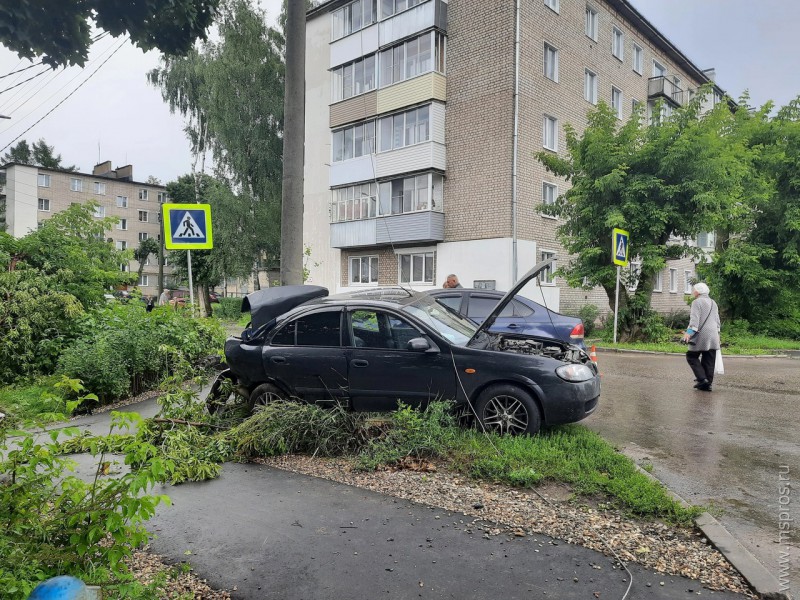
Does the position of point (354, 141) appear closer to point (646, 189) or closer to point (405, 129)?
point (405, 129)

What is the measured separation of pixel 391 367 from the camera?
6.14 m

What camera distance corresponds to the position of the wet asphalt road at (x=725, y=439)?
423 cm

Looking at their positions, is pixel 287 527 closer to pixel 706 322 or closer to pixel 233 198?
pixel 706 322

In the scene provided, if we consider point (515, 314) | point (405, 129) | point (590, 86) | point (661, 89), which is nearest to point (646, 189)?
point (515, 314)

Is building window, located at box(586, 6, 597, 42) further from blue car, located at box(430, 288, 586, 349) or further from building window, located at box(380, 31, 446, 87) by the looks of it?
blue car, located at box(430, 288, 586, 349)

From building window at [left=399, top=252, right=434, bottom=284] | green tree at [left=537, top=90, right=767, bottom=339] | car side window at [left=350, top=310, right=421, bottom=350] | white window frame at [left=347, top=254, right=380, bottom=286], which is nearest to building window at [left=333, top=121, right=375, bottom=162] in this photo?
white window frame at [left=347, top=254, right=380, bottom=286]

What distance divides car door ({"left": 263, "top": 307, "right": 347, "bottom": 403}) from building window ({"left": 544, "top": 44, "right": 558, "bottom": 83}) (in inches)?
859

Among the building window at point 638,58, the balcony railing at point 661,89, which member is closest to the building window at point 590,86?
the building window at point 638,58

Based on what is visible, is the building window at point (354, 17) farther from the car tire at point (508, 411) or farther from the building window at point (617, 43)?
the car tire at point (508, 411)

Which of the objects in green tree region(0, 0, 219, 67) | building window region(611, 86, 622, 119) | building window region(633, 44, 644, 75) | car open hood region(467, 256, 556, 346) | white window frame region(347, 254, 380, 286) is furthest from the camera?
building window region(633, 44, 644, 75)

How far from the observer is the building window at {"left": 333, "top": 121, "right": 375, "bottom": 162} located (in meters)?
27.1

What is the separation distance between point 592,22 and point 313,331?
1066 inches

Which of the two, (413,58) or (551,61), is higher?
(413,58)

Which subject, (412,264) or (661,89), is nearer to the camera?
(412,264)
